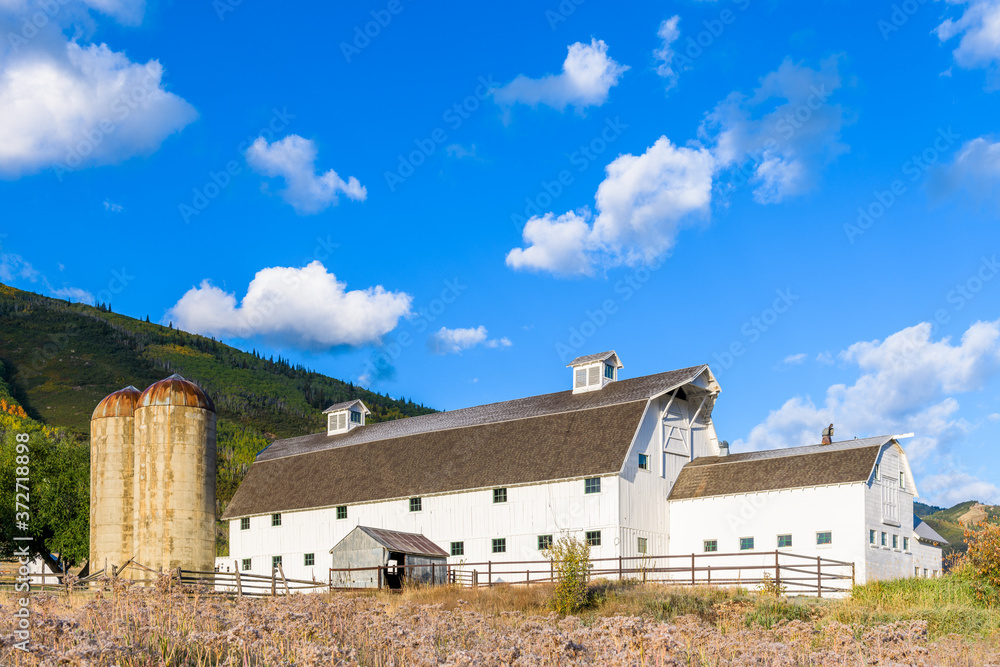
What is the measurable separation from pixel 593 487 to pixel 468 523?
6.73 meters

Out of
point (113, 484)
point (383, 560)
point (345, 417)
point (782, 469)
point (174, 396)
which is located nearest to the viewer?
point (782, 469)

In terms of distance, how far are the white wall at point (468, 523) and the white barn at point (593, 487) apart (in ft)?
0.20

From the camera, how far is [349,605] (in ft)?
53.1

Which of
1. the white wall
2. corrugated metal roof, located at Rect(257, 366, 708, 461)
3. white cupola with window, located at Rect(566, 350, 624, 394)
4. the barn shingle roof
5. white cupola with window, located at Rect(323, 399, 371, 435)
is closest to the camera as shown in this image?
the white wall

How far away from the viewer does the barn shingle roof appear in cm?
3884

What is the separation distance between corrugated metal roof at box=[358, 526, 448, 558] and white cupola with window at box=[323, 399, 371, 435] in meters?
14.8

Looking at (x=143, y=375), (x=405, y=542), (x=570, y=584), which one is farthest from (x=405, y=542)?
(x=143, y=375)

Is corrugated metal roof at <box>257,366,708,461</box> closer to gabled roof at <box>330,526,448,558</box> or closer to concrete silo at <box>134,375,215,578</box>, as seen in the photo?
gabled roof at <box>330,526,448,558</box>

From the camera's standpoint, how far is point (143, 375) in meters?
145

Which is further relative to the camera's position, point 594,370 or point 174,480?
point 594,370

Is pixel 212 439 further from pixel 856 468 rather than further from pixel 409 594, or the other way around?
pixel 856 468

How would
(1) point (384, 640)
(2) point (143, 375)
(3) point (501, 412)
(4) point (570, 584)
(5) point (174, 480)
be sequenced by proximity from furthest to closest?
1. (2) point (143, 375)
2. (3) point (501, 412)
3. (5) point (174, 480)
4. (4) point (570, 584)
5. (1) point (384, 640)

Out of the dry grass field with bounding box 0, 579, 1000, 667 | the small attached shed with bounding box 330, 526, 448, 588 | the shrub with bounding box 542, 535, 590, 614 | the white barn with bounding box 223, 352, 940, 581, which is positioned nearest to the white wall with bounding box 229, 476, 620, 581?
the white barn with bounding box 223, 352, 940, 581

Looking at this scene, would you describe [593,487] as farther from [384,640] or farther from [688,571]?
[384,640]
